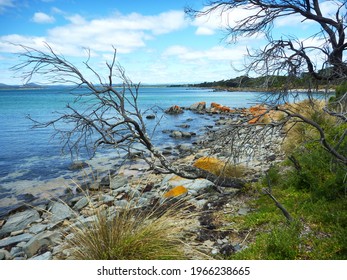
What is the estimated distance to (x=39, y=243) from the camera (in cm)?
540

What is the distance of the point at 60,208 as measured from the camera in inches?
292

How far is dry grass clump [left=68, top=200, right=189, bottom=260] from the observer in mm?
3422

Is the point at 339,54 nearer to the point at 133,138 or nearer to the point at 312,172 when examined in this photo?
the point at 312,172

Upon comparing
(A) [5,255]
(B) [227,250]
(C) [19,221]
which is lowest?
(C) [19,221]

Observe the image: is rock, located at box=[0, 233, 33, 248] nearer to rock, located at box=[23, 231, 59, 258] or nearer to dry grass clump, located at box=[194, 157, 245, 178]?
rock, located at box=[23, 231, 59, 258]

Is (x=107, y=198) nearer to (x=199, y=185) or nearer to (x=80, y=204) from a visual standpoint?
(x=80, y=204)

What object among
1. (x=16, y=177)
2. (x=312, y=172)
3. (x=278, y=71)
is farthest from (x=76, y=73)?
(x=16, y=177)

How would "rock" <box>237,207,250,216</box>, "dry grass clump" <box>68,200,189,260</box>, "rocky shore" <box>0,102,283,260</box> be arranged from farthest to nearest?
"rock" <box>237,207,250,216</box> → "rocky shore" <box>0,102,283,260</box> → "dry grass clump" <box>68,200,189,260</box>

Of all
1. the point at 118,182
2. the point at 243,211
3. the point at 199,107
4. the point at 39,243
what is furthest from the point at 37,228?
the point at 199,107

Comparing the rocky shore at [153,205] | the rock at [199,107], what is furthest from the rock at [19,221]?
the rock at [199,107]

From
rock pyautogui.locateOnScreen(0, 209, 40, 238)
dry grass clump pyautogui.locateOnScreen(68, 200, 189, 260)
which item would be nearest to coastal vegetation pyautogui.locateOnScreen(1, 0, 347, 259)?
dry grass clump pyautogui.locateOnScreen(68, 200, 189, 260)

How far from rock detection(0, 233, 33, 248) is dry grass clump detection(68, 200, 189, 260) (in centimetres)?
306

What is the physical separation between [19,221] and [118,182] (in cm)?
330

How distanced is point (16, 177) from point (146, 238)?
373 inches
